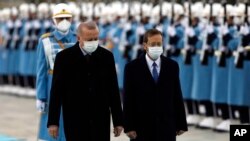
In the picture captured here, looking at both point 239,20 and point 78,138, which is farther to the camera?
point 239,20

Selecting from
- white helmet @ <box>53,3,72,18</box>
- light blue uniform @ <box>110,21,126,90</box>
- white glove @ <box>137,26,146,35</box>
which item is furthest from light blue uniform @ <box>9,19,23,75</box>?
white helmet @ <box>53,3,72,18</box>

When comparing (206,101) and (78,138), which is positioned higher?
(78,138)

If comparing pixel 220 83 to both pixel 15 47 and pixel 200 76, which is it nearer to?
pixel 200 76

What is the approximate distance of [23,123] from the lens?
12.7 m

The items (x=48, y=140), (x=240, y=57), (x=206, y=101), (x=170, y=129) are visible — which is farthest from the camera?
(x=206, y=101)

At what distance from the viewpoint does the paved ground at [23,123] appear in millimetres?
10807

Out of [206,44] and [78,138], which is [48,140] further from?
[206,44]

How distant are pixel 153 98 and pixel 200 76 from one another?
5.65 m

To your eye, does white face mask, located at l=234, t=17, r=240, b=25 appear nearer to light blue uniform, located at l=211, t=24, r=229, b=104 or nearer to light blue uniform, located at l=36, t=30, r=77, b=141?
light blue uniform, located at l=211, t=24, r=229, b=104

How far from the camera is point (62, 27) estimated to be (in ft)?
25.7

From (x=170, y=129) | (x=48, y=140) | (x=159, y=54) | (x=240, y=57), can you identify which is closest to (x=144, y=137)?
(x=170, y=129)

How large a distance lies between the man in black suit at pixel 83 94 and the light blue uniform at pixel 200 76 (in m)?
5.52

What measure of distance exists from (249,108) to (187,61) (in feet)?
4.88

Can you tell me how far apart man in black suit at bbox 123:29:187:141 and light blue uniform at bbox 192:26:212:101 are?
212 inches
